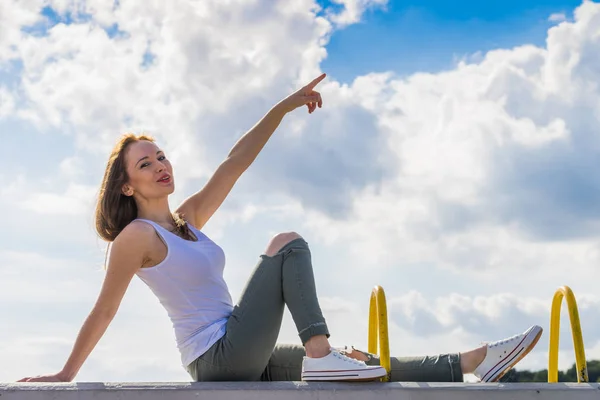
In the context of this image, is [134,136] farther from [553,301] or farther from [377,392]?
[553,301]

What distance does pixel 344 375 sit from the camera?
381 cm

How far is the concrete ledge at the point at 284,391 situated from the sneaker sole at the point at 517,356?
0.68ft

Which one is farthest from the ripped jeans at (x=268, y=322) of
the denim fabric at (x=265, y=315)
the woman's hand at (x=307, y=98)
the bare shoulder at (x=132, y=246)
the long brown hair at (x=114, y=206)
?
the woman's hand at (x=307, y=98)

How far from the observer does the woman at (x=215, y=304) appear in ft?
12.6

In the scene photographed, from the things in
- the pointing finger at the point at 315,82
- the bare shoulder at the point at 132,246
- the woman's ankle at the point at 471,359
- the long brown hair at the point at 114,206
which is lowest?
the woman's ankle at the point at 471,359

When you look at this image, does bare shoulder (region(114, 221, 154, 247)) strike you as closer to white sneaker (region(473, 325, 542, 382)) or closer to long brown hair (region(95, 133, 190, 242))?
long brown hair (region(95, 133, 190, 242))

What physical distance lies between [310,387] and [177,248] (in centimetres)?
101

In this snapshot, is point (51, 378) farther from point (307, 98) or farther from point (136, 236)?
point (307, 98)

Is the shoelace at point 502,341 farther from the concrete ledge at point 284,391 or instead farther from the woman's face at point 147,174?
the woman's face at point 147,174

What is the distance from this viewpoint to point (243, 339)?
3.90 metres

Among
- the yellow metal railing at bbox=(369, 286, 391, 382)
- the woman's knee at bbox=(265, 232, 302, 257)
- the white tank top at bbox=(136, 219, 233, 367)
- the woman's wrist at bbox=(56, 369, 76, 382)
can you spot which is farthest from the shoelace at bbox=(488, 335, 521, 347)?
the woman's wrist at bbox=(56, 369, 76, 382)

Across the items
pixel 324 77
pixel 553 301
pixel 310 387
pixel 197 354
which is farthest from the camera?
pixel 324 77

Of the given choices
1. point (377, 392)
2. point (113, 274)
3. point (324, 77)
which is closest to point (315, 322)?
point (377, 392)

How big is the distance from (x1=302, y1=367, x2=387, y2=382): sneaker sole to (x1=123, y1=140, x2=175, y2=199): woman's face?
4.46 ft
